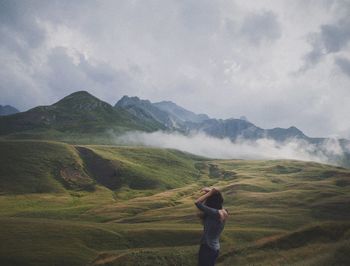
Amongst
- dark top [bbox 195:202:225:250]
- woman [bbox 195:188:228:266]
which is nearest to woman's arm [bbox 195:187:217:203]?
woman [bbox 195:188:228:266]

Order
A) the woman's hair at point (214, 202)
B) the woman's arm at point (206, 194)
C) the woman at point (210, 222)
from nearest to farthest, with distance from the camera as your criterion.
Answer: the woman at point (210, 222)
the woman's arm at point (206, 194)
the woman's hair at point (214, 202)

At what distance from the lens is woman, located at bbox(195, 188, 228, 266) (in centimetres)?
1785

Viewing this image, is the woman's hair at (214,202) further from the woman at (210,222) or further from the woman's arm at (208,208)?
the woman's arm at (208,208)

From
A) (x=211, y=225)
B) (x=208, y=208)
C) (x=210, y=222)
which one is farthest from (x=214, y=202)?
(x=211, y=225)

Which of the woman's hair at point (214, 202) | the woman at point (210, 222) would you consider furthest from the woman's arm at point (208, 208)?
the woman's hair at point (214, 202)

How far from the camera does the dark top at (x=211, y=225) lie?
18.1 meters

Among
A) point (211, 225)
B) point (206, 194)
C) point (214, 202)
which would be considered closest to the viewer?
point (206, 194)

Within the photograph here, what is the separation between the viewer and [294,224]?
121875 mm

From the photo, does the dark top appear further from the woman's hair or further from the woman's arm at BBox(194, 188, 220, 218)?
the woman's hair

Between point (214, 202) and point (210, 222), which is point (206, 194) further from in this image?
point (210, 222)

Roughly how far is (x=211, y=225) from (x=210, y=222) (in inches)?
5.6

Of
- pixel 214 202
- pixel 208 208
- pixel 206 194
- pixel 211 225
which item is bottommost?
pixel 211 225

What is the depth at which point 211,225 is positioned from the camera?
1825cm

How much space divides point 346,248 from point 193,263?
22.6m
